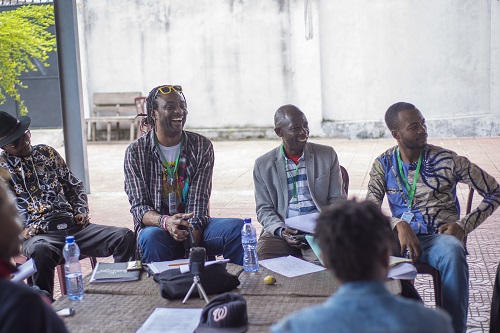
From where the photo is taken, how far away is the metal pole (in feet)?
28.3

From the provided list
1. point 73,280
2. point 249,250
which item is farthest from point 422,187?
point 73,280

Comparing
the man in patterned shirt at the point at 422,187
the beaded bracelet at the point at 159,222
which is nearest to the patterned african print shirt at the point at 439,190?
the man in patterned shirt at the point at 422,187

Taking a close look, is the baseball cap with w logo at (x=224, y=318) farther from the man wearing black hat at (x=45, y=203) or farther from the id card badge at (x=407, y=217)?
the man wearing black hat at (x=45, y=203)

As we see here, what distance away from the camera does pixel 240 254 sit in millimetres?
4309

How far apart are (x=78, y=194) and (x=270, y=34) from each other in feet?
37.5

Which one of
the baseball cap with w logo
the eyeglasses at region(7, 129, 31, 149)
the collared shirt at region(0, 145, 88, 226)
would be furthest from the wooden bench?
the baseball cap with w logo

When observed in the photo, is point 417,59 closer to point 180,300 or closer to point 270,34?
point 270,34

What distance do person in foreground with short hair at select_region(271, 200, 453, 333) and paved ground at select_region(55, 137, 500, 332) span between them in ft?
2.22

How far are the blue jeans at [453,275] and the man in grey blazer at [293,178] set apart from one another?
34.1 inches

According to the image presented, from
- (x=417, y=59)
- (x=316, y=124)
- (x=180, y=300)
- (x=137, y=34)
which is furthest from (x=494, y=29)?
(x=180, y=300)

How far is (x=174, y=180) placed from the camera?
4.45 metres

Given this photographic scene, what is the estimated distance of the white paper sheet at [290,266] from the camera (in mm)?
3441

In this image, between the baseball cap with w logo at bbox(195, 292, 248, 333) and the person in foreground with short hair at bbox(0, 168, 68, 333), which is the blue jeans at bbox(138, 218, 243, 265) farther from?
the person in foreground with short hair at bbox(0, 168, 68, 333)

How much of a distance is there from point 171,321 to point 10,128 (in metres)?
2.21
